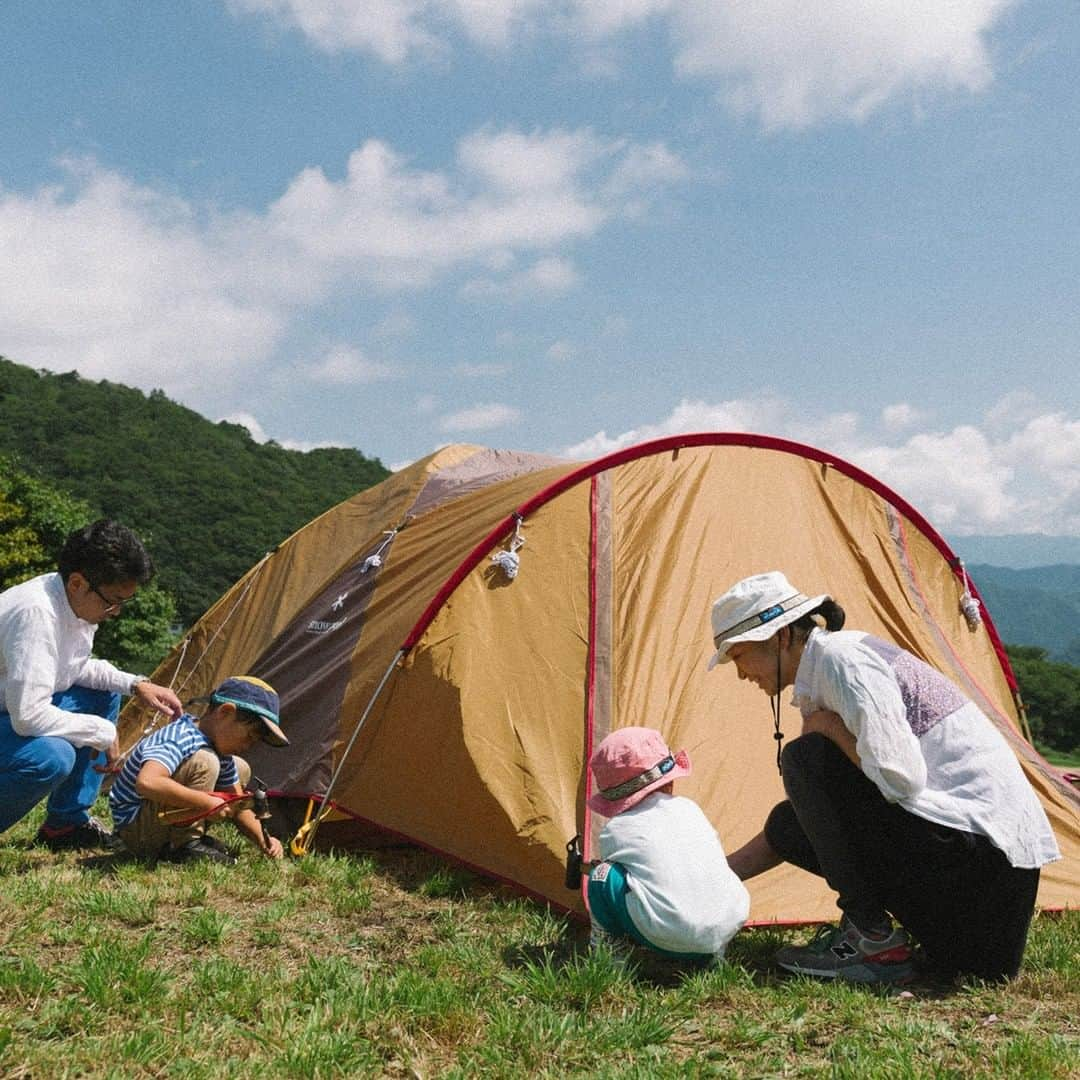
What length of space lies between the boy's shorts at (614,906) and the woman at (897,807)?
0.47 meters

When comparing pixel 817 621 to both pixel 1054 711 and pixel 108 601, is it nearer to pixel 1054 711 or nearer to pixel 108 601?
pixel 108 601

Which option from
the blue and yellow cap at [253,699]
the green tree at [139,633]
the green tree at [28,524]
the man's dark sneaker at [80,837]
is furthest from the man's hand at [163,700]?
the green tree at [139,633]

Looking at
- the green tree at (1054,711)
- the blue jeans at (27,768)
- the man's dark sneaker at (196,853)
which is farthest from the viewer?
the green tree at (1054,711)

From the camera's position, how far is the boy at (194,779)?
4.48m

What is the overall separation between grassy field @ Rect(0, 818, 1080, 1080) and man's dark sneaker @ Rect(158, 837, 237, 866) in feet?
1.59

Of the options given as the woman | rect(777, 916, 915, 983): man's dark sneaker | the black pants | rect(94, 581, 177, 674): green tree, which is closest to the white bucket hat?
the woman

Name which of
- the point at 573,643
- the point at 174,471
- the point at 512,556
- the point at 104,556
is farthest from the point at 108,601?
the point at 174,471

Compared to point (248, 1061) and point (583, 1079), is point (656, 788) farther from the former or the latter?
point (248, 1061)

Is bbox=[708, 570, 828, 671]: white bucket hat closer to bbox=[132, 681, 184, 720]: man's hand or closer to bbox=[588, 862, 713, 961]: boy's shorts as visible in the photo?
bbox=[588, 862, 713, 961]: boy's shorts

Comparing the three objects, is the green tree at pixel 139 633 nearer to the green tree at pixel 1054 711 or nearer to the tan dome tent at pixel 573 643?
the tan dome tent at pixel 573 643

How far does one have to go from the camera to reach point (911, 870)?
11.0 feet

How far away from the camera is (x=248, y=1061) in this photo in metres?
2.69

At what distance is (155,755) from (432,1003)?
6.52 ft

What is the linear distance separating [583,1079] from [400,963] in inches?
43.7
